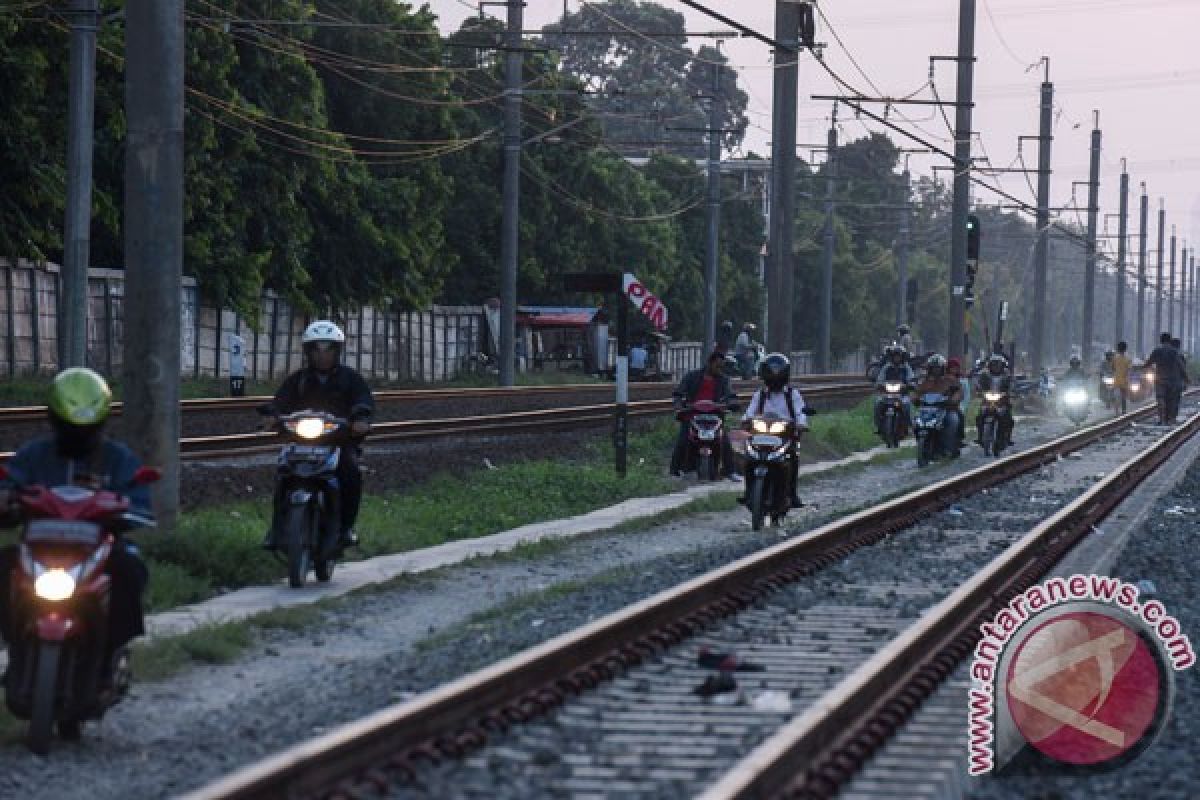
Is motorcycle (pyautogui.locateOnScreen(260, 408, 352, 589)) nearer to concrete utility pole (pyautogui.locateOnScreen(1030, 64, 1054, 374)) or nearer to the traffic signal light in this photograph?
the traffic signal light

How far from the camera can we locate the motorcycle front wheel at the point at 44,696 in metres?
8.80

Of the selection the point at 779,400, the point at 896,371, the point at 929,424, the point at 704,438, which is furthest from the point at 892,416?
the point at 779,400

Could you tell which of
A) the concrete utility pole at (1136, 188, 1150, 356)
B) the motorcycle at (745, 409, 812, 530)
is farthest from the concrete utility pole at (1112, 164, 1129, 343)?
the motorcycle at (745, 409, 812, 530)

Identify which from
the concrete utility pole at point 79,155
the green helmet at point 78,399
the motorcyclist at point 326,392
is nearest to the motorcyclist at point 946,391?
the concrete utility pole at point 79,155

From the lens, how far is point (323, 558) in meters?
15.1

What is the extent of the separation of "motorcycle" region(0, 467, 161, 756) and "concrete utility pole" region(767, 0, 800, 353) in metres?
21.8

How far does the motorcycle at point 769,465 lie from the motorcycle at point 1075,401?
1244 inches

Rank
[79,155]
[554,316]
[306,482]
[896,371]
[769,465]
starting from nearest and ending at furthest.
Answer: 1. [306,482]
2. [769,465]
3. [79,155]
4. [896,371]
5. [554,316]

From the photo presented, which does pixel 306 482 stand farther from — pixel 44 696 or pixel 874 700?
pixel 44 696

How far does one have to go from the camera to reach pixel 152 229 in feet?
51.3

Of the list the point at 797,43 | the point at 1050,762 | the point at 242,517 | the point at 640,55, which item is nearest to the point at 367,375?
the point at 797,43

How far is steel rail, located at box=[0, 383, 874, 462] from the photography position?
24.1m

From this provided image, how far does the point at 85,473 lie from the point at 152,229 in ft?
21.5

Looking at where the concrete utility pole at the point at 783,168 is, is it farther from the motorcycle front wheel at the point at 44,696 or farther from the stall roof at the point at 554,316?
the stall roof at the point at 554,316
